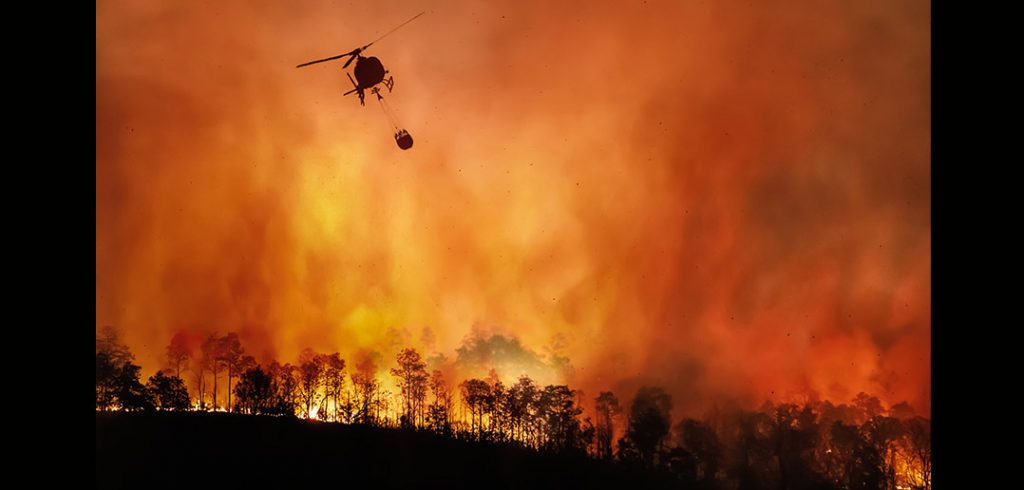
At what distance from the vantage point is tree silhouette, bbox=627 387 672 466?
65.9 ft

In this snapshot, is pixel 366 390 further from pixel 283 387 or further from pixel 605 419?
pixel 605 419

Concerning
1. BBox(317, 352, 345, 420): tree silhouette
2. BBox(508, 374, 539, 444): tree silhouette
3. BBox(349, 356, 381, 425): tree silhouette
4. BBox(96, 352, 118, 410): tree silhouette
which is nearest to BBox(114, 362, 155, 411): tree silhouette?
BBox(96, 352, 118, 410): tree silhouette

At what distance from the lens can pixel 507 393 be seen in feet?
67.5

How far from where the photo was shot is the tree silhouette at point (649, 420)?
20.1 metres

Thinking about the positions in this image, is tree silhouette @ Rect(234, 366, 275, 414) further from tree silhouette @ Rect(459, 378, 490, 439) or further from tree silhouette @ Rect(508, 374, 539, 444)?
tree silhouette @ Rect(508, 374, 539, 444)

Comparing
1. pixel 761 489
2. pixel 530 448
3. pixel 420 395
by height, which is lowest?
pixel 761 489

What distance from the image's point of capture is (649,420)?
66.7ft
